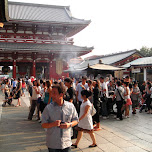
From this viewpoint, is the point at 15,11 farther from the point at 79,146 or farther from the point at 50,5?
the point at 79,146

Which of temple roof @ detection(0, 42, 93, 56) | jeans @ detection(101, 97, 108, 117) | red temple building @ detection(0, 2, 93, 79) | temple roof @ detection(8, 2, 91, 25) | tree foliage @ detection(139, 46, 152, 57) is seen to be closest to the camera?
jeans @ detection(101, 97, 108, 117)

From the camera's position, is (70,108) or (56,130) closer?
(56,130)

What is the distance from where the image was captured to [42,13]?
24.4 m

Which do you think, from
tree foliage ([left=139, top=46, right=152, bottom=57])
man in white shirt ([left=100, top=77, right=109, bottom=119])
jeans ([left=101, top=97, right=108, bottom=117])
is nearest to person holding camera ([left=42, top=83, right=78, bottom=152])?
man in white shirt ([left=100, top=77, right=109, bottom=119])

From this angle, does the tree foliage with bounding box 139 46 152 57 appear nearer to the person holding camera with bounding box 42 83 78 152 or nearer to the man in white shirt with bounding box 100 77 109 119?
the man in white shirt with bounding box 100 77 109 119

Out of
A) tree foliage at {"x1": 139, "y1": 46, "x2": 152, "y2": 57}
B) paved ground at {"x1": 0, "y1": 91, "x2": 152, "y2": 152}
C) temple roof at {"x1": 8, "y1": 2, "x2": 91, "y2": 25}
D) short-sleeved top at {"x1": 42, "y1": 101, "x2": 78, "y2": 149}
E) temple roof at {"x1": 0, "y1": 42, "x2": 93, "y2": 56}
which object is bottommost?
paved ground at {"x1": 0, "y1": 91, "x2": 152, "y2": 152}

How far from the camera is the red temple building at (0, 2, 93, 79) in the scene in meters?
20.4

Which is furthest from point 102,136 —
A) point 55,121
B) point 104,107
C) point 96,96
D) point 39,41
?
point 39,41

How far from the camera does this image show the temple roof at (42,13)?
72.8 feet

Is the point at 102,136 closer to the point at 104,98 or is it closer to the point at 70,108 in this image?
the point at 104,98

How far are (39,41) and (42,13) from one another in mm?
5118

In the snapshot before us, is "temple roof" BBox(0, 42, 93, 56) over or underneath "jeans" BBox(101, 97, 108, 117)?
over

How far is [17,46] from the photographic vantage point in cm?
1994

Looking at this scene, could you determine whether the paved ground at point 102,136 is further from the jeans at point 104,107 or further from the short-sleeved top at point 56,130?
the short-sleeved top at point 56,130
